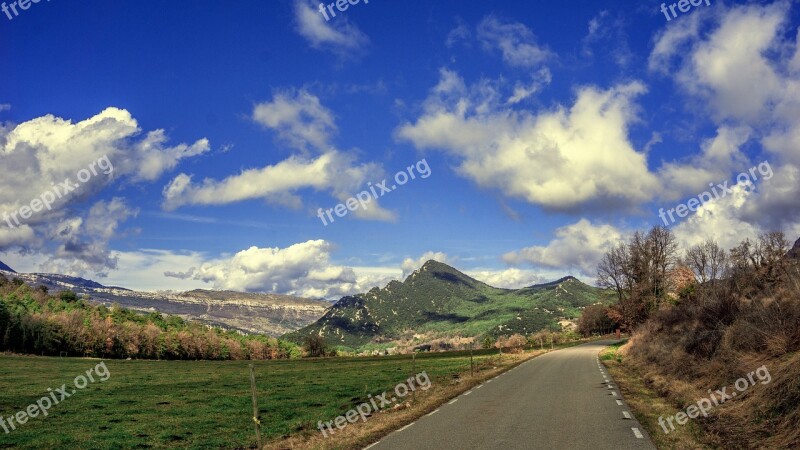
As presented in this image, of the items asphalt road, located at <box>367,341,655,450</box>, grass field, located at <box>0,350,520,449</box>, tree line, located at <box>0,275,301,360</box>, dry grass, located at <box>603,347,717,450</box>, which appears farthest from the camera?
tree line, located at <box>0,275,301,360</box>

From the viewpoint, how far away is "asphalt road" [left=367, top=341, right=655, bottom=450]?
36.9ft

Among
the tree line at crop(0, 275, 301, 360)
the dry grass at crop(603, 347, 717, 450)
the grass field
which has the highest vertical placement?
the tree line at crop(0, 275, 301, 360)

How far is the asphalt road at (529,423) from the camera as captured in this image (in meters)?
11.2

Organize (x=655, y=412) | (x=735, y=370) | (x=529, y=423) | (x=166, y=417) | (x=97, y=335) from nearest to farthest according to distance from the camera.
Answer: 1. (x=529, y=423)
2. (x=735, y=370)
3. (x=655, y=412)
4. (x=166, y=417)
5. (x=97, y=335)

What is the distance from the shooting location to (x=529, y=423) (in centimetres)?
1373

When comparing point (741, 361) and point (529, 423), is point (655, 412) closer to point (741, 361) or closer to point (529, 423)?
point (741, 361)

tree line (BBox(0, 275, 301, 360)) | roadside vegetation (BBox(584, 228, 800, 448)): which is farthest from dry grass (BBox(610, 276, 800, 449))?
tree line (BBox(0, 275, 301, 360))

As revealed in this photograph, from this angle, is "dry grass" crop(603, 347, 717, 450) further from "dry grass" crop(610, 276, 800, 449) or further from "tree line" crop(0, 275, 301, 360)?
"tree line" crop(0, 275, 301, 360)

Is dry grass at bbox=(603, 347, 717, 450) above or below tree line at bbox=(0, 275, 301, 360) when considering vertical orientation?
below

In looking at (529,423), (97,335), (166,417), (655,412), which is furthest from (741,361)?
(97,335)

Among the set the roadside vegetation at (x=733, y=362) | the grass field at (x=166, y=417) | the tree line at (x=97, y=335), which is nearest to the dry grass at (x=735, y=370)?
the roadside vegetation at (x=733, y=362)

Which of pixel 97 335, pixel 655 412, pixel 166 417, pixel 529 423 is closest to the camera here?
pixel 529 423

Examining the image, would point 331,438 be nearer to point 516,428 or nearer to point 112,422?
point 516,428

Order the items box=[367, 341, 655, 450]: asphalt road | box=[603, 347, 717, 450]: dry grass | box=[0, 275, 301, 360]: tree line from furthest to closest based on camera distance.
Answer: box=[0, 275, 301, 360]: tree line
box=[367, 341, 655, 450]: asphalt road
box=[603, 347, 717, 450]: dry grass
